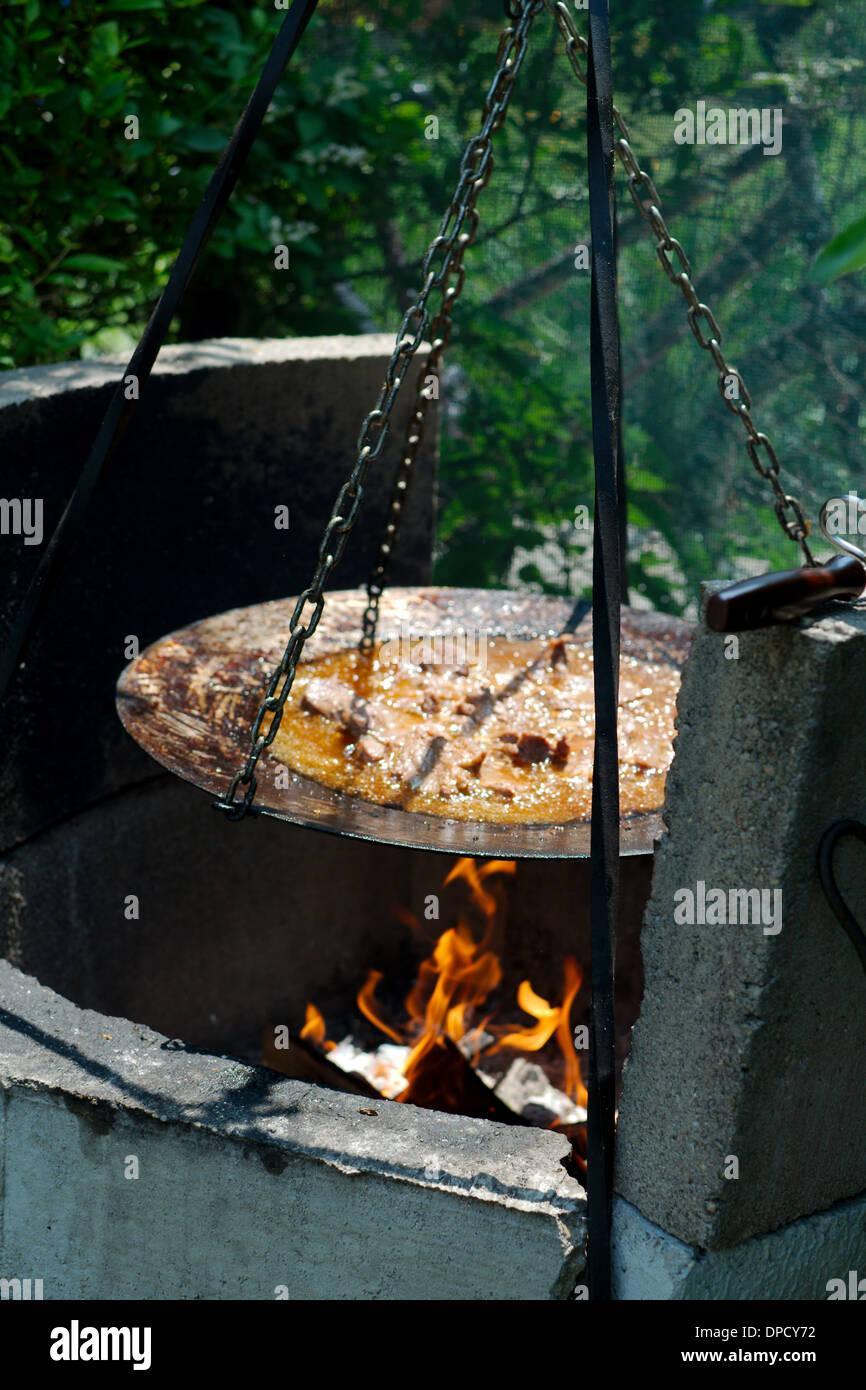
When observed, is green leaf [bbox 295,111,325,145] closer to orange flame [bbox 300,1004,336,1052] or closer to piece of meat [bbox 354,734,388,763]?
piece of meat [bbox 354,734,388,763]

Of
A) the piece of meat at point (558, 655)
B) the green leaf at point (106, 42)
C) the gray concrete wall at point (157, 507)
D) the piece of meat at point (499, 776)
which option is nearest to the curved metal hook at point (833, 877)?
the piece of meat at point (499, 776)

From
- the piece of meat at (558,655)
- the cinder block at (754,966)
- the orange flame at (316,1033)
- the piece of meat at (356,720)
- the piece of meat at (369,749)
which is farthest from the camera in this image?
the orange flame at (316,1033)

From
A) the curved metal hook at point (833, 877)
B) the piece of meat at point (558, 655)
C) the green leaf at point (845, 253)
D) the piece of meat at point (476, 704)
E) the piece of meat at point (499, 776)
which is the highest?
the green leaf at point (845, 253)

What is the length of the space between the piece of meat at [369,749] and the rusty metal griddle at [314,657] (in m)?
0.16

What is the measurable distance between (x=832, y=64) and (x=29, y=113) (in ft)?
9.70

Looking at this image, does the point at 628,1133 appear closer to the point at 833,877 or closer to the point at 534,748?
the point at 833,877

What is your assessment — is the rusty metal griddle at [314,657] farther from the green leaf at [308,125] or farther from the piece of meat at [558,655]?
the green leaf at [308,125]

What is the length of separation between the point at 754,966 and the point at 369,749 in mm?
1222

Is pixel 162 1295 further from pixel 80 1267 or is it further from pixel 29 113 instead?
pixel 29 113

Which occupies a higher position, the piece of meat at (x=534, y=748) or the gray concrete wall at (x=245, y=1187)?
the piece of meat at (x=534, y=748)

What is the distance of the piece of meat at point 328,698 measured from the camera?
2920 mm

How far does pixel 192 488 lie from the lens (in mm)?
3461

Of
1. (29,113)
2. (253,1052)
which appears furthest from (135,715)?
(29,113)

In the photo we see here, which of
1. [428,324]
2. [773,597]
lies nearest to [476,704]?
[428,324]
